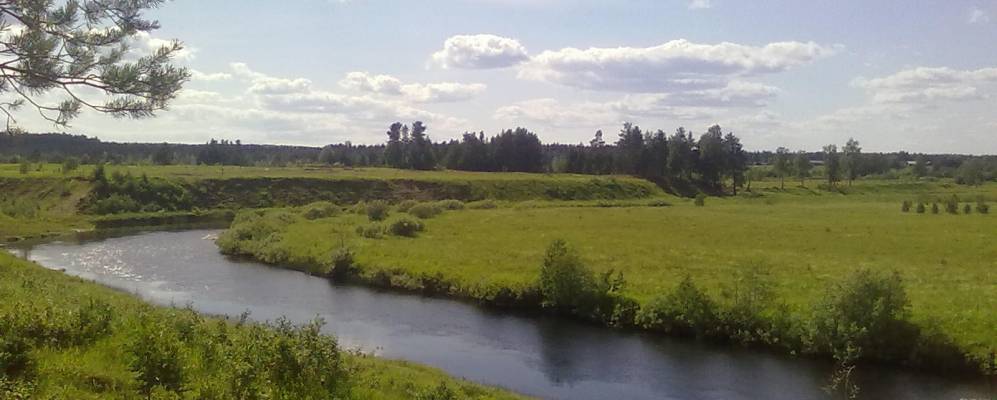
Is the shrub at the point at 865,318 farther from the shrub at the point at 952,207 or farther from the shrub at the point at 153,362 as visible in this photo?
the shrub at the point at 952,207

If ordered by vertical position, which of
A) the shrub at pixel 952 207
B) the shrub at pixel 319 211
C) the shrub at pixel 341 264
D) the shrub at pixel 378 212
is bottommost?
the shrub at pixel 341 264

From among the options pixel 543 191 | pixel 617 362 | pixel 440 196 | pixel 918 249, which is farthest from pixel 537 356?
pixel 543 191

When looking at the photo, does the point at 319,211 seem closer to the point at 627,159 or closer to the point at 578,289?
the point at 578,289

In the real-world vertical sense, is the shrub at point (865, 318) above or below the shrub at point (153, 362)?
below

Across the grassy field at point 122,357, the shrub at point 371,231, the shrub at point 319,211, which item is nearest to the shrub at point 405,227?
the shrub at point 371,231

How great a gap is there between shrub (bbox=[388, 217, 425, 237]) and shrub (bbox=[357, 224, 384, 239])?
1.01 metres

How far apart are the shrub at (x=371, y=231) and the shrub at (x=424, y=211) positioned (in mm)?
14120

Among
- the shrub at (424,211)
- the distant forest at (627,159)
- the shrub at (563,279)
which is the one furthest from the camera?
the distant forest at (627,159)

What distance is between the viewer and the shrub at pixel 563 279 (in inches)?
1513

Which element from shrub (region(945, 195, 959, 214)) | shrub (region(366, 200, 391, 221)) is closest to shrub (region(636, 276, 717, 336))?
shrub (region(366, 200, 391, 221))

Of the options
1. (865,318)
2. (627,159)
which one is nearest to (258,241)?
(865,318)

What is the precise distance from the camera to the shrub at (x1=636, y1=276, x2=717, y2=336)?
33.8 meters

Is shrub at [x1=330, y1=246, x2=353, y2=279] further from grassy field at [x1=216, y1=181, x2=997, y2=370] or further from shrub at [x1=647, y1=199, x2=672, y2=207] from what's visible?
shrub at [x1=647, y1=199, x2=672, y2=207]

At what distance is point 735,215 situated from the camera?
266 ft
